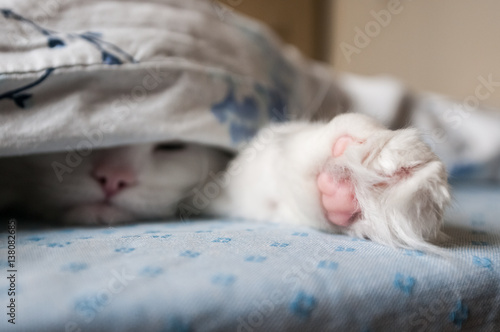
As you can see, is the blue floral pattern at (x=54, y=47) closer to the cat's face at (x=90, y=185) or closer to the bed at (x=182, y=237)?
the bed at (x=182, y=237)

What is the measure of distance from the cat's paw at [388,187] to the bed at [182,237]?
2cm

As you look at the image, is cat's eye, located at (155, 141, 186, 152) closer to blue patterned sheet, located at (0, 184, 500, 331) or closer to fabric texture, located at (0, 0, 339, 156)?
fabric texture, located at (0, 0, 339, 156)

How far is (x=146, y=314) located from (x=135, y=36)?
0.44 meters

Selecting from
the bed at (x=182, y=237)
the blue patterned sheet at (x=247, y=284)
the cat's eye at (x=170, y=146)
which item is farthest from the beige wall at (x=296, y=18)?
the blue patterned sheet at (x=247, y=284)

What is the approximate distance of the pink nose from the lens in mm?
604

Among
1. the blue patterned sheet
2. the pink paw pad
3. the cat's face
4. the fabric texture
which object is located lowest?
the cat's face

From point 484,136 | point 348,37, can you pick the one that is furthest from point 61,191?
point 348,37

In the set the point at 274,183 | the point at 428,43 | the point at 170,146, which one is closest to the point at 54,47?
the point at 170,146

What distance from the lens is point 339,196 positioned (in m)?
0.43

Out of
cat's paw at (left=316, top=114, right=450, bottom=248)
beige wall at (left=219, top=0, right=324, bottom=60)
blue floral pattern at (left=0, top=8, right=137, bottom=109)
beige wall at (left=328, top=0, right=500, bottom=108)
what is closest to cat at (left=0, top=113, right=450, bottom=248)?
cat's paw at (left=316, top=114, right=450, bottom=248)

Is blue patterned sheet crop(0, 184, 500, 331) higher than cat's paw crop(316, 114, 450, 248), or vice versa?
cat's paw crop(316, 114, 450, 248)

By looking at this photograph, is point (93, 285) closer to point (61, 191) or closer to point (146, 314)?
point (146, 314)

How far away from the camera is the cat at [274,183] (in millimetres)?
389

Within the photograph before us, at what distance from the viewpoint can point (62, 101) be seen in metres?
0.53
